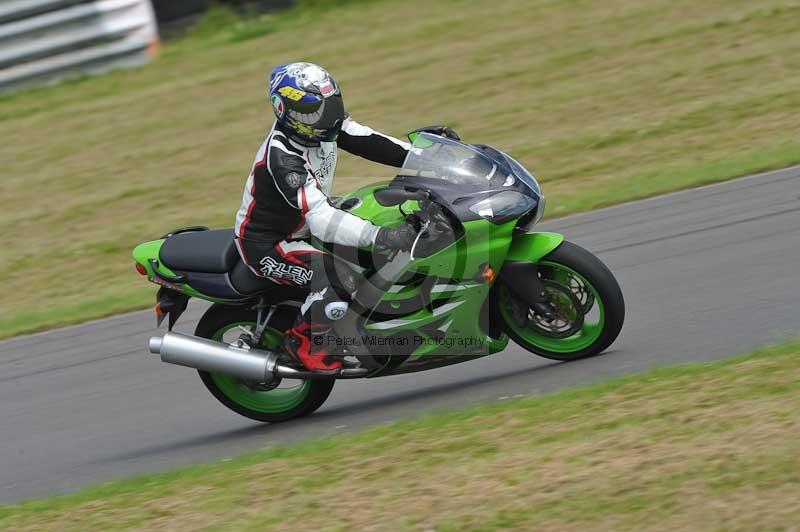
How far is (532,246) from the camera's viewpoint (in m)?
6.00

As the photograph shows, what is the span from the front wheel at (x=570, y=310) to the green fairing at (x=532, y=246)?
0.03 m

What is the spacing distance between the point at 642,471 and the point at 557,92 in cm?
861

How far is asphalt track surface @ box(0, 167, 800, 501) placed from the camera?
627 cm

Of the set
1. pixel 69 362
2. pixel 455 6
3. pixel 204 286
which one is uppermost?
pixel 455 6

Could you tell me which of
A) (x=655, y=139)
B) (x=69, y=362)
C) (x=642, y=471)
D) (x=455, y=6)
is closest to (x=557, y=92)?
(x=655, y=139)

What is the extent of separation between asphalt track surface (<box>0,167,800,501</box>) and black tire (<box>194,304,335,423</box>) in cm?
8

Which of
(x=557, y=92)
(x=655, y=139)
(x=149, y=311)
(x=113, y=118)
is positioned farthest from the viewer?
(x=113, y=118)

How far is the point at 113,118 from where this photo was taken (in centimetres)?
1452

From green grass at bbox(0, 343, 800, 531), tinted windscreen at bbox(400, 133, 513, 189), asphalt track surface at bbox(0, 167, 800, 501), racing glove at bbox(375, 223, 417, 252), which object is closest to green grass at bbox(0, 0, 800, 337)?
asphalt track surface at bbox(0, 167, 800, 501)

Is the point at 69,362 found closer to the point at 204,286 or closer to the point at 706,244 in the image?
the point at 204,286

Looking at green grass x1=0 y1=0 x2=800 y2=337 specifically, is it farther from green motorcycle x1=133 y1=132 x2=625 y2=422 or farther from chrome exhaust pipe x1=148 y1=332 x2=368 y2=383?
chrome exhaust pipe x1=148 y1=332 x2=368 y2=383

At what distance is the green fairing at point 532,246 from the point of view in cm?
596

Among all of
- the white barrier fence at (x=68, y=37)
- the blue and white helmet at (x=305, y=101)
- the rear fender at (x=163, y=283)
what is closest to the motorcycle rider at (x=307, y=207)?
the blue and white helmet at (x=305, y=101)

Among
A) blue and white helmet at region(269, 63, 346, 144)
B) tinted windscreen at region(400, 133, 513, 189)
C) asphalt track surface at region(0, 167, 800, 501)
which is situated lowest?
asphalt track surface at region(0, 167, 800, 501)
